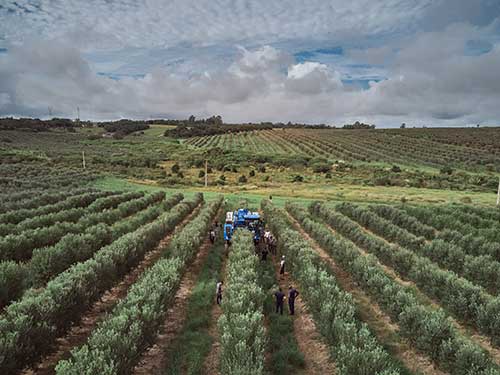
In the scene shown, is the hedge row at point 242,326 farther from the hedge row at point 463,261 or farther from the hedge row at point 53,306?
the hedge row at point 463,261

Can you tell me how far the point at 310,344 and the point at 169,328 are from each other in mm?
5454

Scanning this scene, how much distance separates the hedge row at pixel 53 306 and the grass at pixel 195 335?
3822 mm

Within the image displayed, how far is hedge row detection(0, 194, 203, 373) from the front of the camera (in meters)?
10.0

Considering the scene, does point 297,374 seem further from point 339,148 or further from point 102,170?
point 339,148

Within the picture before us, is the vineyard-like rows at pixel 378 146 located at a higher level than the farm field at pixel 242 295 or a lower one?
higher

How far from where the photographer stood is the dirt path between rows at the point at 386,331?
12062 millimetres

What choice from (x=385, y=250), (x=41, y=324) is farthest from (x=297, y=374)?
(x=385, y=250)

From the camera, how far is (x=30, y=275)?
16.4m

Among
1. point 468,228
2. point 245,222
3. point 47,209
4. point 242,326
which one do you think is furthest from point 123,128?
point 242,326

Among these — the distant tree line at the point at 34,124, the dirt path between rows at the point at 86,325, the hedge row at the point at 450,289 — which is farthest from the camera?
the distant tree line at the point at 34,124

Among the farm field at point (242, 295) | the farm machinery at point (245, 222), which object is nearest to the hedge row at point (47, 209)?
the farm field at point (242, 295)

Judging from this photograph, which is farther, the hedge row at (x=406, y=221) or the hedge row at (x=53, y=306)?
the hedge row at (x=406, y=221)

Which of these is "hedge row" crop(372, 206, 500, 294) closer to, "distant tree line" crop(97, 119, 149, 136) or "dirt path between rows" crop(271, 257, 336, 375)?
"dirt path between rows" crop(271, 257, 336, 375)

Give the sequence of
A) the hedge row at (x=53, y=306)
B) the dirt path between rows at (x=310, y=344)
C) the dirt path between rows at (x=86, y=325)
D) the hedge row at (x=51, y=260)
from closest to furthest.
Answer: the hedge row at (x=53, y=306) < the dirt path between rows at (x=86, y=325) < the dirt path between rows at (x=310, y=344) < the hedge row at (x=51, y=260)
